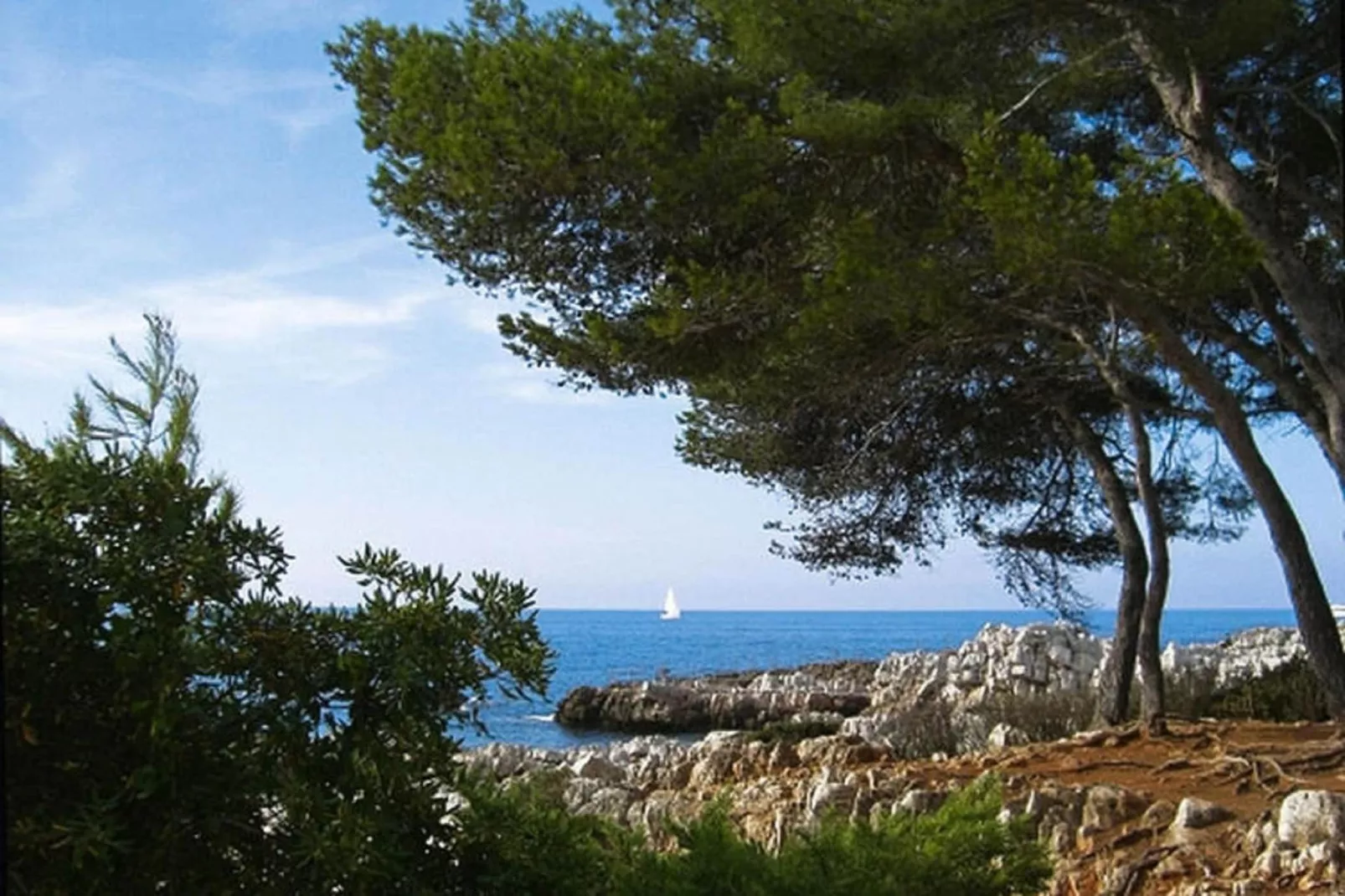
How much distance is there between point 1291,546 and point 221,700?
6.51m

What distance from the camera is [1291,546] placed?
7.61m

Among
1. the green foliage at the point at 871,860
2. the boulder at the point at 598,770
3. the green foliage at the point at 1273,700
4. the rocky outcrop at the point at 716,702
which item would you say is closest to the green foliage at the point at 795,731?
the boulder at the point at 598,770

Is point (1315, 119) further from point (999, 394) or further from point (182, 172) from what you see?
point (182, 172)

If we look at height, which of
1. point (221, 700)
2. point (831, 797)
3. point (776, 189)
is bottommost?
point (831, 797)

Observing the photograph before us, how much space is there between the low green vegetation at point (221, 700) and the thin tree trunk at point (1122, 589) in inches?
286

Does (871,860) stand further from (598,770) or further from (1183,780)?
(598,770)

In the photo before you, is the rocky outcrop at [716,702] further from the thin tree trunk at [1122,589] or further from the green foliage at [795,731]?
the thin tree trunk at [1122,589]

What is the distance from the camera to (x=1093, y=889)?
5.25 meters

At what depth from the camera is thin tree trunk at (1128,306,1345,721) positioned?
7.23 m

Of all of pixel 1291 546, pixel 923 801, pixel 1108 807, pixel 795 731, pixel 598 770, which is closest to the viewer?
pixel 1108 807

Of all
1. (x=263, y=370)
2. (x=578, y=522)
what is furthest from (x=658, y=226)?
(x=263, y=370)

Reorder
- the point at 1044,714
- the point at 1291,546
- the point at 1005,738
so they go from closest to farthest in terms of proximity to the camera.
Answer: the point at 1291,546 < the point at 1005,738 < the point at 1044,714

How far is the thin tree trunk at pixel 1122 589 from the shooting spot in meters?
9.62

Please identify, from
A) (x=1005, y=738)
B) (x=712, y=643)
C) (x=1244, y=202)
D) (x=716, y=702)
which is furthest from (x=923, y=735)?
(x=712, y=643)
